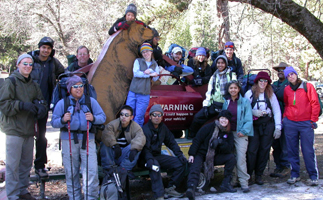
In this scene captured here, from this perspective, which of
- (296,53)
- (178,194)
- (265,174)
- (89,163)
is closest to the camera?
(89,163)

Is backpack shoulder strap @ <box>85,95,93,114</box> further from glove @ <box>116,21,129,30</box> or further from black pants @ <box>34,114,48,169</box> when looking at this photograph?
glove @ <box>116,21,129,30</box>

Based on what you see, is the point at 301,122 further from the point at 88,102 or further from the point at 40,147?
the point at 40,147

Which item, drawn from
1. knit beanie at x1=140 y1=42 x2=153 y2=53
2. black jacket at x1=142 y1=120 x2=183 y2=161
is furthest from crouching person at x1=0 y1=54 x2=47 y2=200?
knit beanie at x1=140 y1=42 x2=153 y2=53

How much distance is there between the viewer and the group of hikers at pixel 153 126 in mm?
4762

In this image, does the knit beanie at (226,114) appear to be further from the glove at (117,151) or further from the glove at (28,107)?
the glove at (28,107)

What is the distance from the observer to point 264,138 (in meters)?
5.95

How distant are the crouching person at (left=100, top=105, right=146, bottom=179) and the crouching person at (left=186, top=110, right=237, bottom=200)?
1.00 m

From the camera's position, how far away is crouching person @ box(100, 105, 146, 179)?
5008mm

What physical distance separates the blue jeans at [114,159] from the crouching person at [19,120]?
106 centimetres

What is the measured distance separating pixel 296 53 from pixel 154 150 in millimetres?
26427

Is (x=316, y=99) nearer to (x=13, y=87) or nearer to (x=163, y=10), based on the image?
(x=13, y=87)

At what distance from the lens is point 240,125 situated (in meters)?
5.71

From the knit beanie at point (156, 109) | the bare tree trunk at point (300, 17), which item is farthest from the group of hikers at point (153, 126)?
the bare tree trunk at point (300, 17)

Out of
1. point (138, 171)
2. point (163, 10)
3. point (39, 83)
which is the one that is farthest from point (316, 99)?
point (163, 10)
